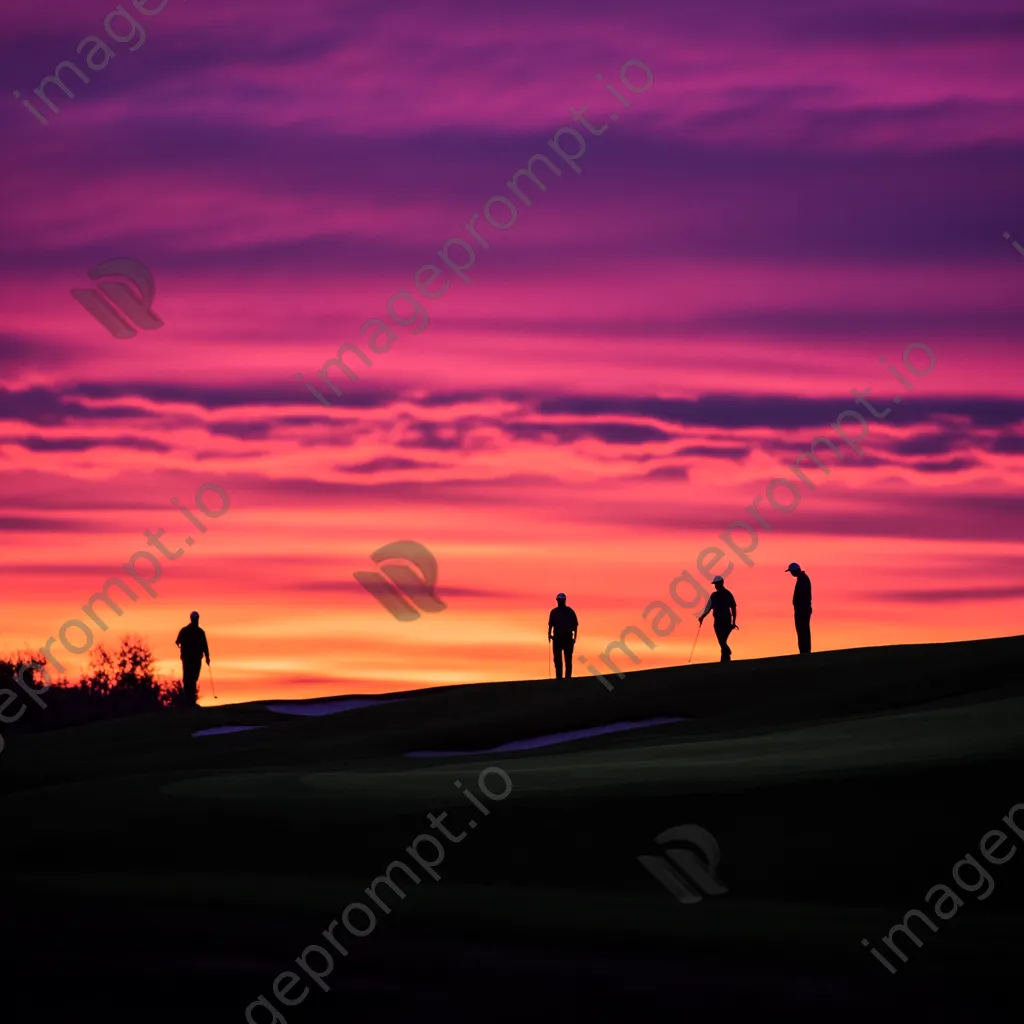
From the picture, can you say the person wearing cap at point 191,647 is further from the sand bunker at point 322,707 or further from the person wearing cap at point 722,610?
the person wearing cap at point 722,610

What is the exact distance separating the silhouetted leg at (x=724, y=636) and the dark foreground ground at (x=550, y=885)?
31.4ft

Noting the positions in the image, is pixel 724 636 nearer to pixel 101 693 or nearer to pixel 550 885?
pixel 550 885

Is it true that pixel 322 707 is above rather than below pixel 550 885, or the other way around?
above

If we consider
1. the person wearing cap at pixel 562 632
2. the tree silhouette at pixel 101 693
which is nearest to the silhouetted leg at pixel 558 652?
the person wearing cap at pixel 562 632

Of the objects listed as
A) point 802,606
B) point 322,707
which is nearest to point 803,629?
point 802,606

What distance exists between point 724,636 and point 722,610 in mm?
808

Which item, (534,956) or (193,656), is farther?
(193,656)

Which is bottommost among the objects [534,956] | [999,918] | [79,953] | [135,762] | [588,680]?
[79,953]

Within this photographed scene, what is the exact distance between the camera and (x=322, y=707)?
4609 centimetres

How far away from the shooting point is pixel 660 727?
32.9 metres

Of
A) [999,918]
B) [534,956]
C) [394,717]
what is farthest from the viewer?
[394,717]

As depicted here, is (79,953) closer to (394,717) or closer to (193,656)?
(394,717)

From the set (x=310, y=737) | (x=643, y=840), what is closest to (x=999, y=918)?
(x=643, y=840)

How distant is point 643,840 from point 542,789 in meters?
2.61
